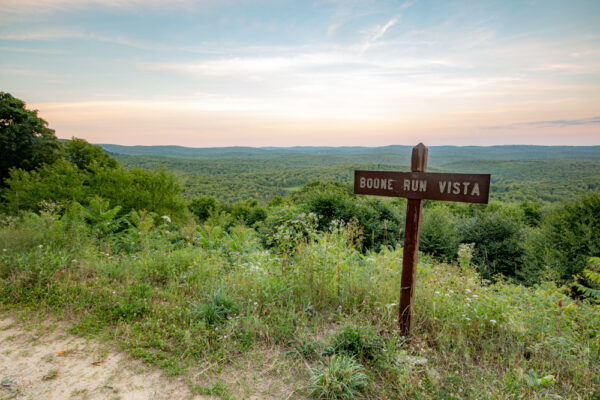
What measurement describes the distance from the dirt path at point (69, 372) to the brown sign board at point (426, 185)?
8.99 feet

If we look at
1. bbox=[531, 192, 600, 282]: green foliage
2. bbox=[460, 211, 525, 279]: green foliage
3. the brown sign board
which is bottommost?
bbox=[460, 211, 525, 279]: green foliage

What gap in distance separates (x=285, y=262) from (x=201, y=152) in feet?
622

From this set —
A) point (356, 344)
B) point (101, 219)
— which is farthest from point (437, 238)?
point (101, 219)

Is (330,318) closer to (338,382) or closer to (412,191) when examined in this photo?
(338,382)

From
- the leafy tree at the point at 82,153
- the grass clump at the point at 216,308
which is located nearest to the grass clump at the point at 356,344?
the grass clump at the point at 216,308

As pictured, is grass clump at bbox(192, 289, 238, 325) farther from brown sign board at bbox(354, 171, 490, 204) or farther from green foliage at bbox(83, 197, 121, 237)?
green foliage at bbox(83, 197, 121, 237)

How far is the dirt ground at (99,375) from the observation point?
2.62m

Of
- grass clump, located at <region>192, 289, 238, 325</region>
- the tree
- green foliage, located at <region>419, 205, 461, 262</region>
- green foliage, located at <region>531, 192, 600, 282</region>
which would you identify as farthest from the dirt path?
Answer: the tree

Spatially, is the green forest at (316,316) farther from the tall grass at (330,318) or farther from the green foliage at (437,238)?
the green foliage at (437,238)

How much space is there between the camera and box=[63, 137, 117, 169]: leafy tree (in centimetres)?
2679

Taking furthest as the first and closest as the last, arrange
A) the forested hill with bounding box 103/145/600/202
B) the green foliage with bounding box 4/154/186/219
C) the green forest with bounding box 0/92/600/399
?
the forested hill with bounding box 103/145/600/202
the green foliage with bounding box 4/154/186/219
the green forest with bounding box 0/92/600/399

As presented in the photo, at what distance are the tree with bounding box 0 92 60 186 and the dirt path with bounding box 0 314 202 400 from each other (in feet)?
80.8

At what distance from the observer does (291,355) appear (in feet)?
10.2

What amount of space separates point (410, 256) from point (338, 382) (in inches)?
59.5
